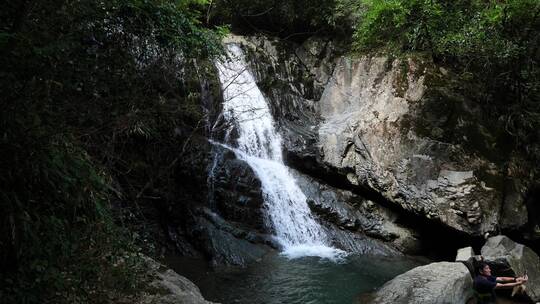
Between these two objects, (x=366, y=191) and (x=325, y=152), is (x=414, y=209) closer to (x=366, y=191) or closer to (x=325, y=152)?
(x=366, y=191)

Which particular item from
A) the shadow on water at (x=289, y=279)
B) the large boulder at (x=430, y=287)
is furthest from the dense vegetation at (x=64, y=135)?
the large boulder at (x=430, y=287)

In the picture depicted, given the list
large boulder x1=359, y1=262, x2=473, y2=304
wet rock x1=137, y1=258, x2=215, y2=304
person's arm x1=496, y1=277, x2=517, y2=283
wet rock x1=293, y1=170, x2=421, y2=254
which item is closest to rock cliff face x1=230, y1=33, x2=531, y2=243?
wet rock x1=293, y1=170, x2=421, y2=254

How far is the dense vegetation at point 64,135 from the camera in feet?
9.99

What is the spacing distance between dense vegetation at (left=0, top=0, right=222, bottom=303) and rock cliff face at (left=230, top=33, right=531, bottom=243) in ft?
27.6

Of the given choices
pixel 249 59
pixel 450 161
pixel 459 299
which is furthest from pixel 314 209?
Result: pixel 249 59

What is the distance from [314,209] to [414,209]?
2.93 meters

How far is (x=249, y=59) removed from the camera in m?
15.1

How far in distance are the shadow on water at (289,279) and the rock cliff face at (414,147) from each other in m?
2.30

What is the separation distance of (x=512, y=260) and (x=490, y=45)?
639 cm

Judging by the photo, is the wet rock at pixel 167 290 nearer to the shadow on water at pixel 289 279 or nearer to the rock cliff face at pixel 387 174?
the shadow on water at pixel 289 279

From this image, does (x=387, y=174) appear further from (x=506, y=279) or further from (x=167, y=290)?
(x=167, y=290)

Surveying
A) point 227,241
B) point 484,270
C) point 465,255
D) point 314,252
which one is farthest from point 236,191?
point 484,270

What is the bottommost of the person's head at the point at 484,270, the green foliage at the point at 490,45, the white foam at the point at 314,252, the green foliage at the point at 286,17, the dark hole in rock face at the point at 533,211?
the white foam at the point at 314,252

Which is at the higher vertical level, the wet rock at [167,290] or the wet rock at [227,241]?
the wet rock at [167,290]
